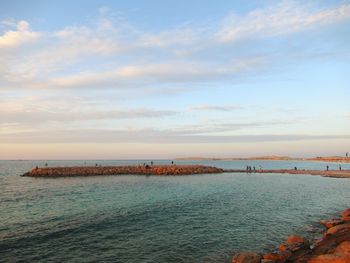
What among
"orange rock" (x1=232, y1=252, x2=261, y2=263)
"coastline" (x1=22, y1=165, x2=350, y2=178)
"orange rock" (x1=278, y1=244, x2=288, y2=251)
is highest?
"coastline" (x1=22, y1=165, x2=350, y2=178)

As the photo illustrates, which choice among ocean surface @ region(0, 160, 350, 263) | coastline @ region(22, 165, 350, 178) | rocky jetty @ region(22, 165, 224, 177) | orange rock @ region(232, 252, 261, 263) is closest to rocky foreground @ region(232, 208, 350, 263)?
orange rock @ region(232, 252, 261, 263)

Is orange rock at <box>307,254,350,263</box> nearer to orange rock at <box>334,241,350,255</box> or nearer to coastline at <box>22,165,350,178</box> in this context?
orange rock at <box>334,241,350,255</box>

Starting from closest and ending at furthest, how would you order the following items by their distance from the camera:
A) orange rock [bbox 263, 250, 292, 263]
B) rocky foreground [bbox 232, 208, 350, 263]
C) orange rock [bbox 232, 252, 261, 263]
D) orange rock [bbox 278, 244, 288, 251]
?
1. rocky foreground [bbox 232, 208, 350, 263]
2. orange rock [bbox 232, 252, 261, 263]
3. orange rock [bbox 263, 250, 292, 263]
4. orange rock [bbox 278, 244, 288, 251]

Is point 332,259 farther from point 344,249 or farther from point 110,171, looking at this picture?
point 110,171

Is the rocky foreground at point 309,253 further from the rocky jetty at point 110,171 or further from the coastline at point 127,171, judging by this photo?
the rocky jetty at point 110,171

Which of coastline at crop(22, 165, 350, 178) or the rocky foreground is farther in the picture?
coastline at crop(22, 165, 350, 178)

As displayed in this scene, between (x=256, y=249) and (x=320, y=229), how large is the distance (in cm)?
840

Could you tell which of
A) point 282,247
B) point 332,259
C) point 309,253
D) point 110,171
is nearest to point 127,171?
point 110,171

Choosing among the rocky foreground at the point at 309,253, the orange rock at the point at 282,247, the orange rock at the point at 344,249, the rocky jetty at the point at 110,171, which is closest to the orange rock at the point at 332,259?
the rocky foreground at the point at 309,253

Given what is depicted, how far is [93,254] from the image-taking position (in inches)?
714

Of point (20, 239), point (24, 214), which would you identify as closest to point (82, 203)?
point (24, 214)

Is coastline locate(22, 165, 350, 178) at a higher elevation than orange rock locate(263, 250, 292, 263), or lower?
higher

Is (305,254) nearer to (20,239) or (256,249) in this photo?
(256,249)

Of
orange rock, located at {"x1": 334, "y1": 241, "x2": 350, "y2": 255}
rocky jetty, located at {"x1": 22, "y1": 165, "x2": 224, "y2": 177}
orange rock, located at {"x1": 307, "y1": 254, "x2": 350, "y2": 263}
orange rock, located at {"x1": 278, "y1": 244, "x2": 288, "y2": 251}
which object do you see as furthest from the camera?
rocky jetty, located at {"x1": 22, "y1": 165, "x2": 224, "y2": 177}
